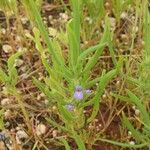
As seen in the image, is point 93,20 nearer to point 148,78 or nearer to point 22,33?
point 22,33

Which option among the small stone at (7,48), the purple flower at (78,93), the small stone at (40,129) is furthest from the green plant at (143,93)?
the small stone at (7,48)

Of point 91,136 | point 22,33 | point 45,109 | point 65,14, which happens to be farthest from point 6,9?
point 91,136

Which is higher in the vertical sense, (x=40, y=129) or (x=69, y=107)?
(x=69, y=107)

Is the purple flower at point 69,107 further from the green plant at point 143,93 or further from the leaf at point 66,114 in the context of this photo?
the green plant at point 143,93

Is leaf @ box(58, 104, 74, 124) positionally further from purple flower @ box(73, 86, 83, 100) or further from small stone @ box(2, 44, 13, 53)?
small stone @ box(2, 44, 13, 53)

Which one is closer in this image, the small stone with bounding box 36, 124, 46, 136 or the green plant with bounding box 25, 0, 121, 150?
the green plant with bounding box 25, 0, 121, 150

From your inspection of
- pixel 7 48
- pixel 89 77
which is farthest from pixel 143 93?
pixel 7 48

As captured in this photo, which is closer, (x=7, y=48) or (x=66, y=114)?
(x=66, y=114)

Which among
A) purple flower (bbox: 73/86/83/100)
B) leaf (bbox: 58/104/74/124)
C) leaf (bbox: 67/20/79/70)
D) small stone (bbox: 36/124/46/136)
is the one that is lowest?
small stone (bbox: 36/124/46/136)

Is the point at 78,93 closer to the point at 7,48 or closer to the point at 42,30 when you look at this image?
the point at 42,30

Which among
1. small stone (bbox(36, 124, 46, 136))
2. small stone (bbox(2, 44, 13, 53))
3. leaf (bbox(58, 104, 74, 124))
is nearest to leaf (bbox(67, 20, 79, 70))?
leaf (bbox(58, 104, 74, 124))

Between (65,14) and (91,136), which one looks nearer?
(91,136)
